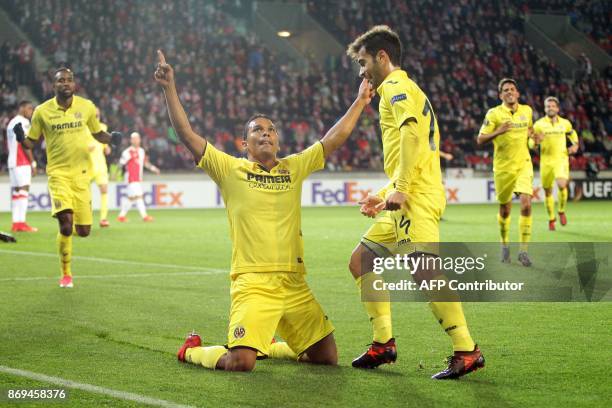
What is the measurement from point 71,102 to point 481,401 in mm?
7717

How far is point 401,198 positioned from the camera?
6656 mm

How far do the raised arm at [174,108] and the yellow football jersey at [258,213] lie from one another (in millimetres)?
127

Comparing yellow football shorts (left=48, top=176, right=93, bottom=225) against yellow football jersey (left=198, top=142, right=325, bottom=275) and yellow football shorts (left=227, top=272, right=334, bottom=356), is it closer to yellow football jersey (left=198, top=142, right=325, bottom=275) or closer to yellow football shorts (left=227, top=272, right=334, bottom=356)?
yellow football jersey (left=198, top=142, right=325, bottom=275)

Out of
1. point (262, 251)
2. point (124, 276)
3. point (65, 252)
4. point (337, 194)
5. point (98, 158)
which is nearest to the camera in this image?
point (262, 251)

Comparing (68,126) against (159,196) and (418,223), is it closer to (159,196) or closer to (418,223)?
(418,223)

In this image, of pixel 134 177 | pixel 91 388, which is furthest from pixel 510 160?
pixel 134 177

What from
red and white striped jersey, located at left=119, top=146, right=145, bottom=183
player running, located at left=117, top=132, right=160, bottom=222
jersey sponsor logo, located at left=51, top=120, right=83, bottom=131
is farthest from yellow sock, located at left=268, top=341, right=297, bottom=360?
red and white striped jersey, located at left=119, top=146, right=145, bottom=183

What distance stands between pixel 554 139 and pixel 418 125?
15.3 metres

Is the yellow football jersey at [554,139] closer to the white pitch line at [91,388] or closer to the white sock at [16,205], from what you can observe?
the white sock at [16,205]

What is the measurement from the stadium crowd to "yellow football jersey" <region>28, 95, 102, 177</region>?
63.8ft

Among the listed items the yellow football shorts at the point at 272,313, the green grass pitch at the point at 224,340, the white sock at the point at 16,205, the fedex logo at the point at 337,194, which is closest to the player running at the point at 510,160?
the green grass pitch at the point at 224,340

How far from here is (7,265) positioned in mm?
14266

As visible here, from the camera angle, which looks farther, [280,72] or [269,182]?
[280,72]

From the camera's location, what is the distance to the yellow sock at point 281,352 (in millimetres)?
7434
